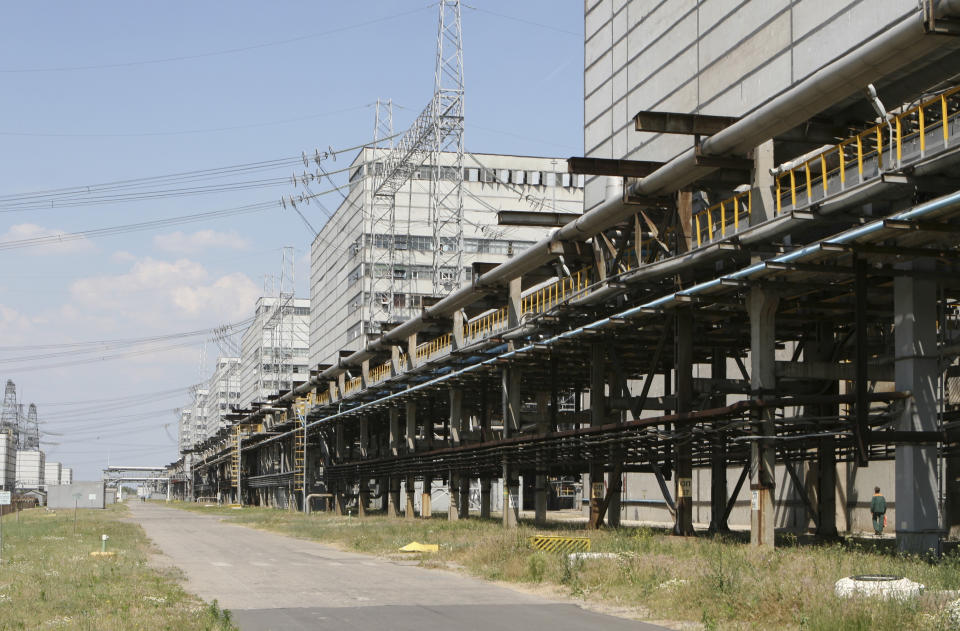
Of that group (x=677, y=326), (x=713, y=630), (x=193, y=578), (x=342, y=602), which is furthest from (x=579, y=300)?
(x=713, y=630)

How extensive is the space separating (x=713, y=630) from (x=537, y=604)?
4592mm

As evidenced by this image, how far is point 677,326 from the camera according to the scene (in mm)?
29578

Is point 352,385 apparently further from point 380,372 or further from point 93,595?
point 93,595

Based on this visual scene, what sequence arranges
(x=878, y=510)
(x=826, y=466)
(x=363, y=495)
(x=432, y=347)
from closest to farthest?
(x=826, y=466), (x=878, y=510), (x=432, y=347), (x=363, y=495)

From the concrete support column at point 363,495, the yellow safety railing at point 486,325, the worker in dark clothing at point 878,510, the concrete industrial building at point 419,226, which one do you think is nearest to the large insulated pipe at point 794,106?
the yellow safety railing at point 486,325

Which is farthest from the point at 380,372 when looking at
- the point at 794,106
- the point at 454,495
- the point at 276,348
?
the point at 276,348

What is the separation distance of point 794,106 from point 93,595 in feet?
57.2

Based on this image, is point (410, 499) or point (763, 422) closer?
point (763, 422)

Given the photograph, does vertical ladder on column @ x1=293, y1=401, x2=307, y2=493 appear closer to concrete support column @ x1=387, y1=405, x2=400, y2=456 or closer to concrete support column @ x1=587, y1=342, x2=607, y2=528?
concrete support column @ x1=387, y1=405, x2=400, y2=456

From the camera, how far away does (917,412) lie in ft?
73.5

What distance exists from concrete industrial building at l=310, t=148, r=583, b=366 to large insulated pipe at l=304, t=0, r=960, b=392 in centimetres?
6299

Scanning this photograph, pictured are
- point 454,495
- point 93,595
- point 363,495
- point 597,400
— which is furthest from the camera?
point 363,495

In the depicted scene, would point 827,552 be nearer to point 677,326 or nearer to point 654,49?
point 677,326

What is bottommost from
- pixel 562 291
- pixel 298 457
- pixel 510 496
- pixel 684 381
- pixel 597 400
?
pixel 510 496
